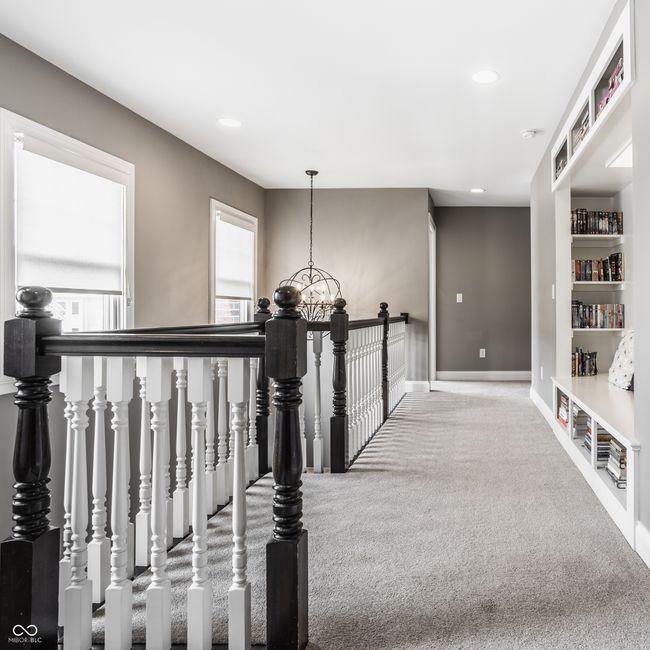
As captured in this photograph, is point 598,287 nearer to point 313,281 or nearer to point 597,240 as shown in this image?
point 597,240

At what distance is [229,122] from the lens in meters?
4.34

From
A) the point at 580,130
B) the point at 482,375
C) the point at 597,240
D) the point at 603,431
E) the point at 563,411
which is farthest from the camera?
the point at 482,375

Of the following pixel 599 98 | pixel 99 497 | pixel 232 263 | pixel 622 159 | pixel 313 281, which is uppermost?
pixel 599 98

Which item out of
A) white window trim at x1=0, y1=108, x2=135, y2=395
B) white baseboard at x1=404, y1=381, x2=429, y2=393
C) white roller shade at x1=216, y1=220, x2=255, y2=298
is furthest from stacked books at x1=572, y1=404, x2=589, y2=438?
white roller shade at x1=216, y1=220, x2=255, y2=298

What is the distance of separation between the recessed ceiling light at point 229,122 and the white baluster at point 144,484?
283 cm

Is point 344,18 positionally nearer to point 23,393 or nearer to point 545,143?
point 23,393

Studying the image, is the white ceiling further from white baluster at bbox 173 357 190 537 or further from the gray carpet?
the gray carpet

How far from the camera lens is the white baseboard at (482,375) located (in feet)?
25.5

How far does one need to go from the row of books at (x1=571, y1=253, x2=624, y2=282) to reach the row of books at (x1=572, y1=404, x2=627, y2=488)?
4.81 feet

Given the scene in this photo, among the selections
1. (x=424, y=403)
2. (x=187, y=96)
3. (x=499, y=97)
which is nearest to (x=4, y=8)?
(x=187, y=96)

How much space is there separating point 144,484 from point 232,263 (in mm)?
4574

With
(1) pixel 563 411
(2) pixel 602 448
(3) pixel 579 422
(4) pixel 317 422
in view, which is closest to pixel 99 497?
(4) pixel 317 422

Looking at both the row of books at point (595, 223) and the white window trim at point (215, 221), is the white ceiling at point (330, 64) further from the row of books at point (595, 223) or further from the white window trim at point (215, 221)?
the row of books at point (595, 223)

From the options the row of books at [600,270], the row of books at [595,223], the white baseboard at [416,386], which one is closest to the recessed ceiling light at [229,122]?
the row of books at [595,223]
